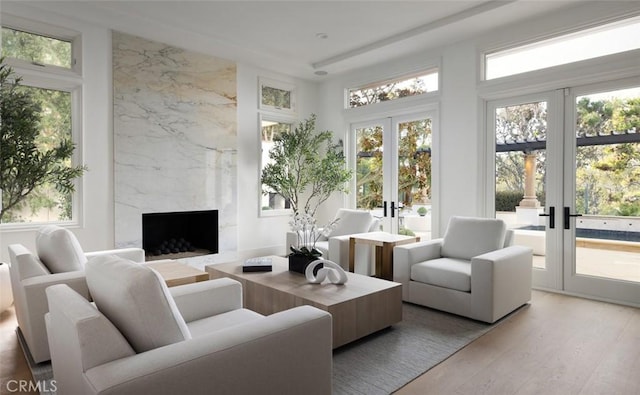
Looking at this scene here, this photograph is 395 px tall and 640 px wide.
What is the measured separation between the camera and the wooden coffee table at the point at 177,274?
3154 millimetres

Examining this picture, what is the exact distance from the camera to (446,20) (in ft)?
14.9

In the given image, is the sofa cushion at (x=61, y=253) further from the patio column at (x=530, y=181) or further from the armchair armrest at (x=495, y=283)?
the patio column at (x=530, y=181)

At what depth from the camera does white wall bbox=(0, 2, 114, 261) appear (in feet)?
15.0

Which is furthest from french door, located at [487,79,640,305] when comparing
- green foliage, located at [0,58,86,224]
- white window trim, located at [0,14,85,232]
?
white window trim, located at [0,14,85,232]

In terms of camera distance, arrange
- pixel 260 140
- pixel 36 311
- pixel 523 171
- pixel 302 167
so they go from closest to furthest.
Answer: pixel 36 311 → pixel 523 171 → pixel 260 140 → pixel 302 167

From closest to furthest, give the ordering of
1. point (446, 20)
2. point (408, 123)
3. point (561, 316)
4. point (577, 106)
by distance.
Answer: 1. point (561, 316)
2. point (577, 106)
3. point (446, 20)
4. point (408, 123)

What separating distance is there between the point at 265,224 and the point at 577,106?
458cm

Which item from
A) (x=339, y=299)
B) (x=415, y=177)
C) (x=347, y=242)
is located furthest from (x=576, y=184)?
(x=339, y=299)

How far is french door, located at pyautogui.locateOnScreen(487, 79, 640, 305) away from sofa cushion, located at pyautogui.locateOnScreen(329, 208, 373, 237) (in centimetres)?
165

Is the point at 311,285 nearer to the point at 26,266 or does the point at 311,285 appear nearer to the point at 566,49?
the point at 26,266

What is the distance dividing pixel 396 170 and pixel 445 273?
2.60m

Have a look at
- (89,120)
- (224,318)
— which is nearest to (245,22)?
(89,120)

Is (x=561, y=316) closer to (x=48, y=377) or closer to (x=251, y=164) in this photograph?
(x=48, y=377)

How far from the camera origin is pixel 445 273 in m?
3.62
